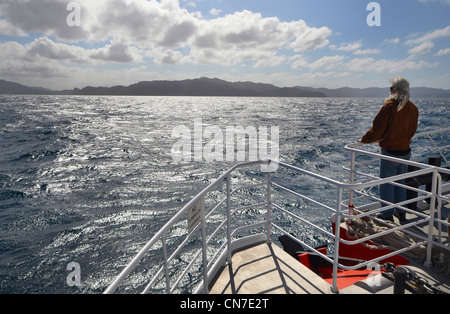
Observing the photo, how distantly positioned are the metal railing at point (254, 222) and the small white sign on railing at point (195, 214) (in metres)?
0.01

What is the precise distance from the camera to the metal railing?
2.76m

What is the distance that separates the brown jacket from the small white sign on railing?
2841mm

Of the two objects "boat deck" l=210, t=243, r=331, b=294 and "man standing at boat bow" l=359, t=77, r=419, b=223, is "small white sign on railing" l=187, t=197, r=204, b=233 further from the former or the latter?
"man standing at boat bow" l=359, t=77, r=419, b=223

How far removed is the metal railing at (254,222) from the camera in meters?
2.76

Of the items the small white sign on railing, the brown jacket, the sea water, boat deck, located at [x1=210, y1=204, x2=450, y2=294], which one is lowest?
the sea water

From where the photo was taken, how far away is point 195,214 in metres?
2.84

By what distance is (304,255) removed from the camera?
446cm

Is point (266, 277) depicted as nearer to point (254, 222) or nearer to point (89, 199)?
point (254, 222)

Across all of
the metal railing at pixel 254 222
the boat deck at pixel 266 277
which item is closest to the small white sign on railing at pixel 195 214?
the metal railing at pixel 254 222

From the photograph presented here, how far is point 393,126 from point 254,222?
6882 mm

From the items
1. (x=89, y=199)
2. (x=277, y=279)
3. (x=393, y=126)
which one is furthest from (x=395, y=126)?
(x=89, y=199)

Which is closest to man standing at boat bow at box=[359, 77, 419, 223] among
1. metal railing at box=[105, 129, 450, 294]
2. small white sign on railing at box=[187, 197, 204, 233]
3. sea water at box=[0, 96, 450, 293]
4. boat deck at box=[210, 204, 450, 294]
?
metal railing at box=[105, 129, 450, 294]
